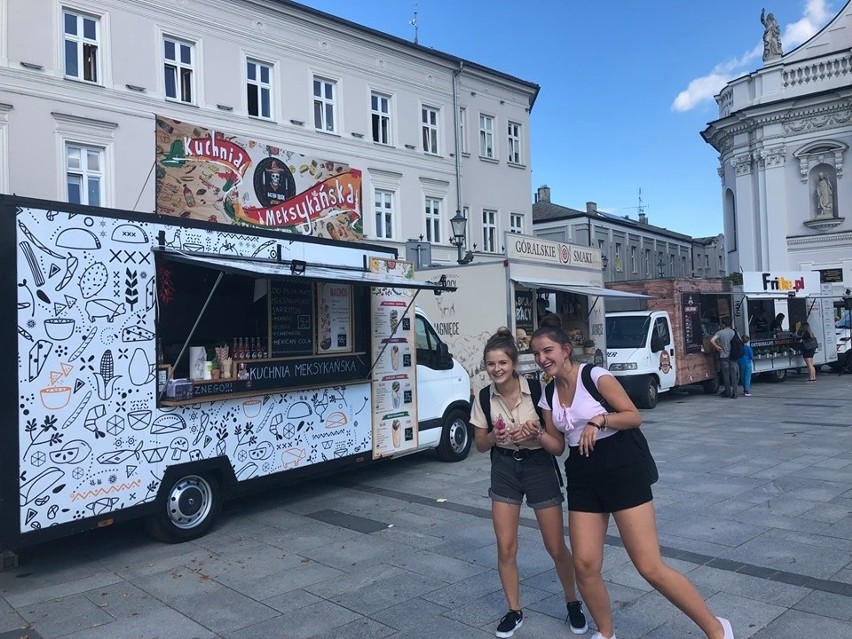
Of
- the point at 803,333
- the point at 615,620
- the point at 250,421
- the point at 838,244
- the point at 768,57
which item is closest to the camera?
the point at 615,620

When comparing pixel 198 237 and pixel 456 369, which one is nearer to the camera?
pixel 198 237

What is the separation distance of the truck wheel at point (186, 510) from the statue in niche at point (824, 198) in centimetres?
3655

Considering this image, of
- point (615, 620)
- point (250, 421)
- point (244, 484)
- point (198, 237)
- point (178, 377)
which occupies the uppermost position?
point (198, 237)

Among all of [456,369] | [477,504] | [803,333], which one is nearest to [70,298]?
[477,504]

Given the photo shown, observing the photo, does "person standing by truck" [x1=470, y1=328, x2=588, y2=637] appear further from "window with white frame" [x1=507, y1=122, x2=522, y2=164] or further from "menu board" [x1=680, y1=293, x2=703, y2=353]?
"window with white frame" [x1=507, y1=122, x2=522, y2=164]

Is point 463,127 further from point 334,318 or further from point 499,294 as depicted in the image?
point 334,318

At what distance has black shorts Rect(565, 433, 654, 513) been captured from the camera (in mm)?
3631

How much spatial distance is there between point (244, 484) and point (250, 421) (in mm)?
616

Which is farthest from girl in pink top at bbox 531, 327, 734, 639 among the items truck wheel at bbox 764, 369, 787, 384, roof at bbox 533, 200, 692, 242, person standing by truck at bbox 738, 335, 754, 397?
roof at bbox 533, 200, 692, 242

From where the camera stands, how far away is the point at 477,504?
7664mm

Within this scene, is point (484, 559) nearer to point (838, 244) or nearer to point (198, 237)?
point (198, 237)

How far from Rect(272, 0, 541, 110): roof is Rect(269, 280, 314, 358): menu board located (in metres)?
17.4

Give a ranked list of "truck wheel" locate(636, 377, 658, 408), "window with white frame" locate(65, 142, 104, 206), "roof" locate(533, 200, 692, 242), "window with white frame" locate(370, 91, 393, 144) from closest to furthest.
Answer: "truck wheel" locate(636, 377, 658, 408)
"window with white frame" locate(65, 142, 104, 206)
"window with white frame" locate(370, 91, 393, 144)
"roof" locate(533, 200, 692, 242)

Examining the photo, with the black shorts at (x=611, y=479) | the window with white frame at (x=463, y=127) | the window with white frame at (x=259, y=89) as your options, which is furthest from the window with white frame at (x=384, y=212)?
the black shorts at (x=611, y=479)
